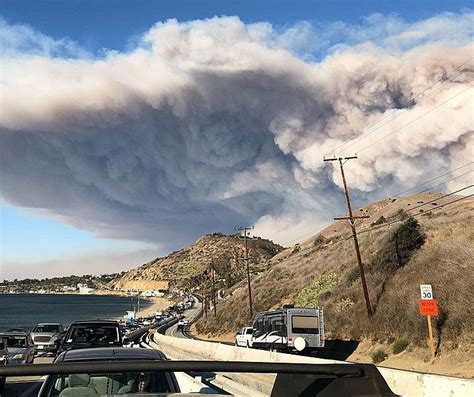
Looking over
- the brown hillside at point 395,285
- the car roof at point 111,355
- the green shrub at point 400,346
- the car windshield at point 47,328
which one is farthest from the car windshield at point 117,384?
the car windshield at point 47,328

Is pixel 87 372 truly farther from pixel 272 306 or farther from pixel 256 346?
pixel 272 306

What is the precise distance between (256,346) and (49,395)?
3507 centimetres

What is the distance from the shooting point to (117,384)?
4301mm

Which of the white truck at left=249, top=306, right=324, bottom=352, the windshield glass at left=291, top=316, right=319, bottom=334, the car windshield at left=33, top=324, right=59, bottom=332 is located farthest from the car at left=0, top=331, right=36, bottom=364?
the windshield glass at left=291, top=316, right=319, bottom=334

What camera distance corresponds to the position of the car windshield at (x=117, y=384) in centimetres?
397

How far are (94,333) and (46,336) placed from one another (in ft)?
50.4

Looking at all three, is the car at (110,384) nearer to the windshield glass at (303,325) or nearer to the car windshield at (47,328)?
the windshield glass at (303,325)

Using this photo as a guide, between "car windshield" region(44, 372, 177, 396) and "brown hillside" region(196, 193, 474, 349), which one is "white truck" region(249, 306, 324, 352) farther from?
"car windshield" region(44, 372, 177, 396)

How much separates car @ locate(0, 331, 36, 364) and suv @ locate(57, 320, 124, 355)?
3.36 m

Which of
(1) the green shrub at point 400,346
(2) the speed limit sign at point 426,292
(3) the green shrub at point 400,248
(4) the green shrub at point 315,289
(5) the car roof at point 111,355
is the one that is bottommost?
(1) the green shrub at point 400,346

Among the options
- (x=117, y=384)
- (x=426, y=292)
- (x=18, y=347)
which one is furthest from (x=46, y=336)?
(x=117, y=384)

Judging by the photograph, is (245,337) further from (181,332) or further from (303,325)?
(181,332)

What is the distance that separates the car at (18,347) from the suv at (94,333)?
336cm

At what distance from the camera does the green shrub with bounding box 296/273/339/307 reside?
5402 centimetres
